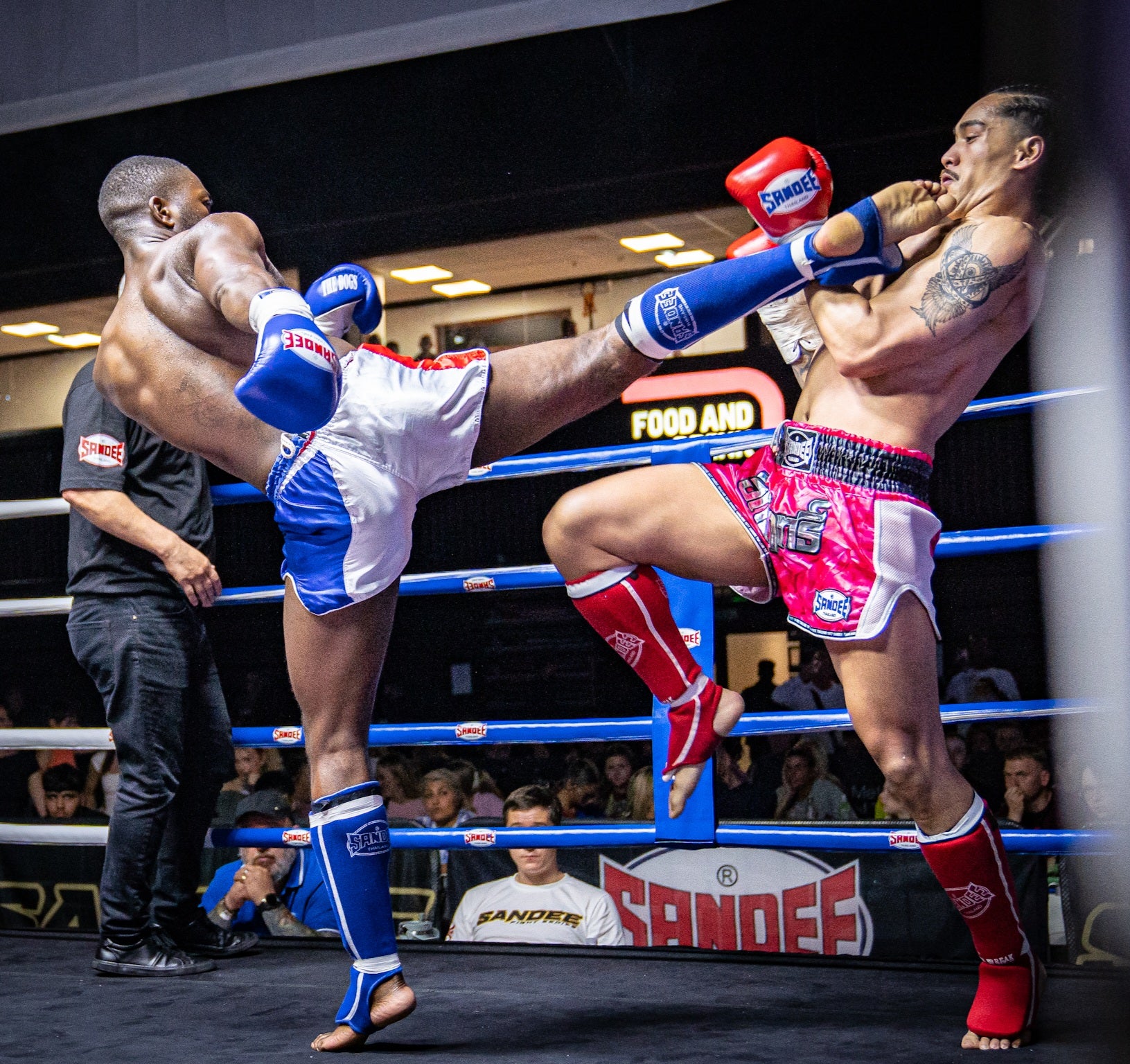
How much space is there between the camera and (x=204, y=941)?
222cm

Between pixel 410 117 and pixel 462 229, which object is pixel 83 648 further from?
pixel 462 229

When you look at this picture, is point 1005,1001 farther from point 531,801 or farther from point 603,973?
point 531,801

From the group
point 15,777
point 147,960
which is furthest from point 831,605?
point 15,777

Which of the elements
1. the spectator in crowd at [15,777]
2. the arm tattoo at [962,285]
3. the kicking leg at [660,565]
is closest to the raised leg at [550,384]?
the kicking leg at [660,565]

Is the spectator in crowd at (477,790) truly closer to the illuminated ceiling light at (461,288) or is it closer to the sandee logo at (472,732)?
the sandee logo at (472,732)

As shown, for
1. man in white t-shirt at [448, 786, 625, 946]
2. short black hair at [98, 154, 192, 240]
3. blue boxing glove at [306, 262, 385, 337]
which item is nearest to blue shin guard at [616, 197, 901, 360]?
blue boxing glove at [306, 262, 385, 337]

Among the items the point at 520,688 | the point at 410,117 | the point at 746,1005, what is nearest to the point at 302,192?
the point at 410,117

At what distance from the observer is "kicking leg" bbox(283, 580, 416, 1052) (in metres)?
1.53

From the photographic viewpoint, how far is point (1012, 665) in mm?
5195

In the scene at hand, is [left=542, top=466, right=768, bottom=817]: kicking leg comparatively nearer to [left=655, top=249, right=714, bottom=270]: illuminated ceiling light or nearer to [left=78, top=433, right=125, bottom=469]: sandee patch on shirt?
[left=78, top=433, right=125, bottom=469]: sandee patch on shirt

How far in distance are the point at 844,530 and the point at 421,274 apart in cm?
590

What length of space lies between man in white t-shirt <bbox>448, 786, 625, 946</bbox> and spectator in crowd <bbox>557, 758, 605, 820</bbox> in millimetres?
1072

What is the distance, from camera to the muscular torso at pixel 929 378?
5.00 feet

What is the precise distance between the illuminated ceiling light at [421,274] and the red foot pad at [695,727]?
570cm
